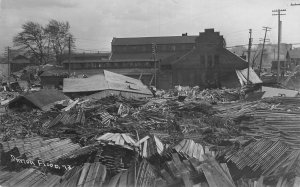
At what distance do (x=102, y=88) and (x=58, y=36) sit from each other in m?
40.0

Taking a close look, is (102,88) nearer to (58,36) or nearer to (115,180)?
(115,180)

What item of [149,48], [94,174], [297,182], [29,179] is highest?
[149,48]

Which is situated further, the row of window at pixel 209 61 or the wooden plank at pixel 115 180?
the row of window at pixel 209 61

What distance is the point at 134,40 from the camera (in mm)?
69562

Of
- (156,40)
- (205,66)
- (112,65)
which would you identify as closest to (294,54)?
(156,40)

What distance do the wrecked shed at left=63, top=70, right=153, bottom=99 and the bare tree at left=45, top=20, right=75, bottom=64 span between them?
30.9 m

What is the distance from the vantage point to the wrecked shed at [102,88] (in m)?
25.5

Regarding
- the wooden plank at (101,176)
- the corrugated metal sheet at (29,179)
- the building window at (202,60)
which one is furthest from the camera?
the building window at (202,60)

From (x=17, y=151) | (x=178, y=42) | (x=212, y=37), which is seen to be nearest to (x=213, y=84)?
(x=212, y=37)

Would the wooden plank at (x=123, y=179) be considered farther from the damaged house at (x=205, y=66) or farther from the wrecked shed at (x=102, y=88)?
the damaged house at (x=205, y=66)

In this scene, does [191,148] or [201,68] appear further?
[201,68]

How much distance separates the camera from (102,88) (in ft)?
84.2

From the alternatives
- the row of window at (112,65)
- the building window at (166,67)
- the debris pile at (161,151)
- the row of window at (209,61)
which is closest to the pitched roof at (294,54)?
the row of window at (112,65)

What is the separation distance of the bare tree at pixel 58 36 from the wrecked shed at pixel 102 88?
3094cm
